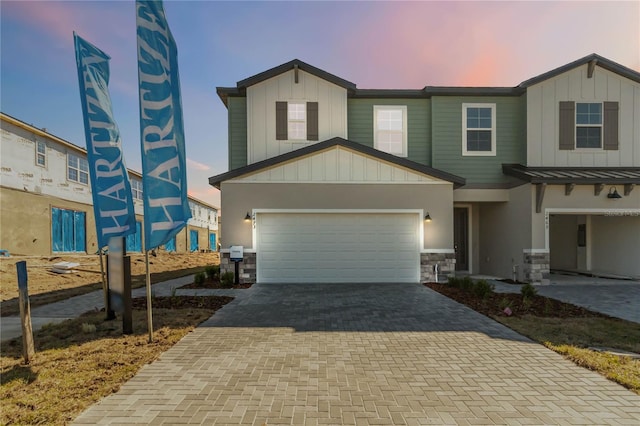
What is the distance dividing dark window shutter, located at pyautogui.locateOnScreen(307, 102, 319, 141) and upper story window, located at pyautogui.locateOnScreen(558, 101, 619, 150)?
9723mm

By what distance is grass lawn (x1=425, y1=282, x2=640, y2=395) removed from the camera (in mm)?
4223

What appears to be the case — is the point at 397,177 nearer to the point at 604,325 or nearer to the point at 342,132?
the point at 342,132

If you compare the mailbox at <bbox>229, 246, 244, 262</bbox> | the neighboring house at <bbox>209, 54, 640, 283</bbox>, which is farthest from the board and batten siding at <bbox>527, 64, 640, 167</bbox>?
the mailbox at <bbox>229, 246, 244, 262</bbox>

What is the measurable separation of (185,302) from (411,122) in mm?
10849

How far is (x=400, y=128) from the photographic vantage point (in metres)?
13.1

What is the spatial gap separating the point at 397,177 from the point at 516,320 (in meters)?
5.82

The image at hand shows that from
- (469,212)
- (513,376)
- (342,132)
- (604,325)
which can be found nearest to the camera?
(513,376)

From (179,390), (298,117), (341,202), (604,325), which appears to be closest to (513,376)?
(604,325)

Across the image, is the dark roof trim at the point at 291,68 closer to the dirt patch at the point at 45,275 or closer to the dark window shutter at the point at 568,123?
the dark window shutter at the point at 568,123

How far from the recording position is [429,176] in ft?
35.6

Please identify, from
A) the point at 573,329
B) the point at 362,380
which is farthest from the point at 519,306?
the point at 362,380

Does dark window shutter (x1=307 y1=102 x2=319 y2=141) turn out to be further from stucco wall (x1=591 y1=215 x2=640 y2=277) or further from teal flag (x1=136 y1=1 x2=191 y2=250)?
stucco wall (x1=591 y1=215 x2=640 y2=277)

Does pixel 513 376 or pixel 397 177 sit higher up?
pixel 397 177

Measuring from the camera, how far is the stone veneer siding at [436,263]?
35.5 ft
